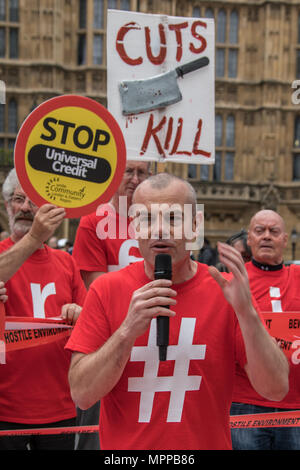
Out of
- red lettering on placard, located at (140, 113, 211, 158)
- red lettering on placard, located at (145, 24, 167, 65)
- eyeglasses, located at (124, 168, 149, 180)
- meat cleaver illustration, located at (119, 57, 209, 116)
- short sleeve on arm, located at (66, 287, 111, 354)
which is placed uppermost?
red lettering on placard, located at (145, 24, 167, 65)

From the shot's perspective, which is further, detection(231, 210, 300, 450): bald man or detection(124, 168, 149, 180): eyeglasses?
detection(124, 168, 149, 180): eyeglasses

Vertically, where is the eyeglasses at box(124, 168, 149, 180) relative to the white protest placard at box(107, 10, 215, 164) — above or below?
below

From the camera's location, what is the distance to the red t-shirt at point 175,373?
1.60 metres

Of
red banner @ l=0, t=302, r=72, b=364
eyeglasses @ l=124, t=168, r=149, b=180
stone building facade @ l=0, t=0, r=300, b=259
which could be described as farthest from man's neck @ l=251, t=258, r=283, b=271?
stone building facade @ l=0, t=0, r=300, b=259

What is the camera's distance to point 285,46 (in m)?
19.4

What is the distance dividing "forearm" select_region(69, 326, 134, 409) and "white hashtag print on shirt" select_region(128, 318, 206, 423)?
0.34 feet

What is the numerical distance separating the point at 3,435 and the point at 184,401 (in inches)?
40.3

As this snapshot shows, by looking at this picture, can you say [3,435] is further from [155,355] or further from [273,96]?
[273,96]

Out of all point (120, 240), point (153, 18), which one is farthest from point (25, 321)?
point (153, 18)

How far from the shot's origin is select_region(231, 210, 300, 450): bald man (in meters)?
2.79

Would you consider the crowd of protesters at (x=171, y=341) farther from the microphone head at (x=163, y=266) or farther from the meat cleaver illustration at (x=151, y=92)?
the meat cleaver illustration at (x=151, y=92)

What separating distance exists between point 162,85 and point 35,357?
172cm

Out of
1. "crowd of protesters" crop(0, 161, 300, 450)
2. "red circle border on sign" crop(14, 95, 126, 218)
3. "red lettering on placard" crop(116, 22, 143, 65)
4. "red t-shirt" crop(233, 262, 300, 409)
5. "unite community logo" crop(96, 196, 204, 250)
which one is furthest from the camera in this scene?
"red lettering on placard" crop(116, 22, 143, 65)

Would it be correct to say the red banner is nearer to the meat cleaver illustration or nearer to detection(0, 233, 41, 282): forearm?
detection(0, 233, 41, 282): forearm
